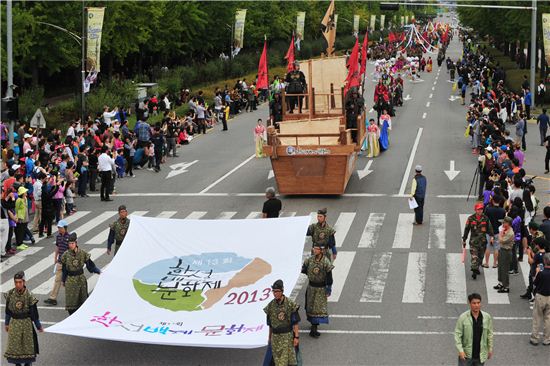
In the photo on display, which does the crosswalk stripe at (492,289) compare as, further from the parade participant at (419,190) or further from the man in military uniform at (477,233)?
the parade participant at (419,190)

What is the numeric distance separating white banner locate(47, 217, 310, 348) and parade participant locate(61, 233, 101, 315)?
0.38m

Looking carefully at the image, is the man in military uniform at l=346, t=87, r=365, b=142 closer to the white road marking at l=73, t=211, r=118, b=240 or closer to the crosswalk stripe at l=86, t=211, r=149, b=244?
the white road marking at l=73, t=211, r=118, b=240

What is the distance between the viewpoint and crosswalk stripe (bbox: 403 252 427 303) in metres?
19.0

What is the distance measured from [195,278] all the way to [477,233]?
606 cm

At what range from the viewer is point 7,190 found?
23.3 meters

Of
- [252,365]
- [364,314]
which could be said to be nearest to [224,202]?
[364,314]

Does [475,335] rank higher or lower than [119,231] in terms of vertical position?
lower

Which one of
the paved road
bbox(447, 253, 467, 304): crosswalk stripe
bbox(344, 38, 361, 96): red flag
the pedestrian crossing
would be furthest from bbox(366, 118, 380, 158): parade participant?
bbox(447, 253, 467, 304): crosswalk stripe

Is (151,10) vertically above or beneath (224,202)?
above

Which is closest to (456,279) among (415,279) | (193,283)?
(415,279)

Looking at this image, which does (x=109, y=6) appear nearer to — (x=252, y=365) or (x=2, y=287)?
(x=2, y=287)

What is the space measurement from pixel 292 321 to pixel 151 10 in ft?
163

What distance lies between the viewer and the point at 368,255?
2256 cm

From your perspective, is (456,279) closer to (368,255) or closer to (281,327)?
(368,255)
